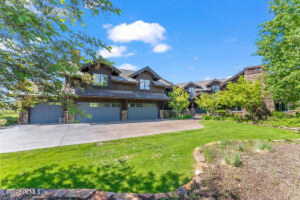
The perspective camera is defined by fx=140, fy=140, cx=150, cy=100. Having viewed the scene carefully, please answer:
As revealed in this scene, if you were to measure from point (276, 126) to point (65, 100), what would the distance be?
16260 mm

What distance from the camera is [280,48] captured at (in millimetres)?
11141

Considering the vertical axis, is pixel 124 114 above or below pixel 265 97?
below

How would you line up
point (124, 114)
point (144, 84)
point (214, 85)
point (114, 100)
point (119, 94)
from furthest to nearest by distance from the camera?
point (214, 85)
point (144, 84)
point (124, 114)
point (114, 100)
point (119, 94)

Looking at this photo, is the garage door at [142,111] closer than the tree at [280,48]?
No

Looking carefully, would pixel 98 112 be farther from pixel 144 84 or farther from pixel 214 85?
pixel 214 85

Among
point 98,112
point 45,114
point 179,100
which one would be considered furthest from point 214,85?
point 45,114

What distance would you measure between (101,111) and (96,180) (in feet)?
43.6

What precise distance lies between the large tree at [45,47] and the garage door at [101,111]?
1323 centimetres

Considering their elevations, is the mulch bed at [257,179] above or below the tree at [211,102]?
below

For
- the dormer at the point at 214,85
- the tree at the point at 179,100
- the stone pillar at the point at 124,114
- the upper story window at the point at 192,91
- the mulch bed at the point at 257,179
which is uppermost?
the dormer at the point at 214,85

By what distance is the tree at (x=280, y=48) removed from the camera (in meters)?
9.26

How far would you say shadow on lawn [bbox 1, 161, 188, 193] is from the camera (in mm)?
3174

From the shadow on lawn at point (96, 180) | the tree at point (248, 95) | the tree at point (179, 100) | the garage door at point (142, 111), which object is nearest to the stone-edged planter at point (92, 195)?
the shadow on lawn at point (96, 180)

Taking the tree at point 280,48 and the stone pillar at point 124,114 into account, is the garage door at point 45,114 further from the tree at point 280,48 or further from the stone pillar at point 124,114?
the tree at point 280,48
